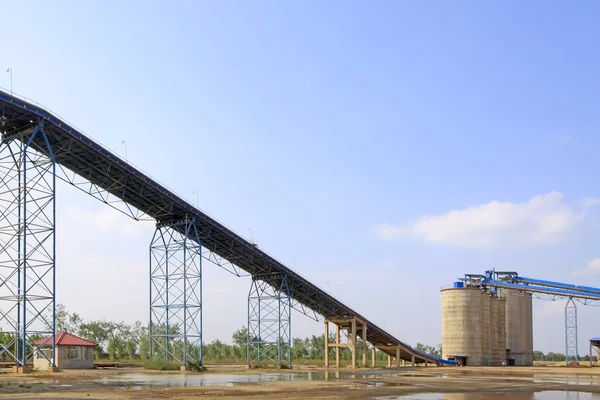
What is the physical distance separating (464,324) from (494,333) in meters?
6.76

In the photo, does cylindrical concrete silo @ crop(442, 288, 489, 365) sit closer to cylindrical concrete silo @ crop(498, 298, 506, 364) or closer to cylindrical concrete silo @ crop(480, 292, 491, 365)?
cylindrical concrete silo @ crop(480, 292, 491, 365)

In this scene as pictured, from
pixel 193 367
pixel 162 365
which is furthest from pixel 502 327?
pixel 162 365

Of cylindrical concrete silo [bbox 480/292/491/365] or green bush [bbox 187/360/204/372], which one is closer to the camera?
green bush [bbox 187/360/204/372]

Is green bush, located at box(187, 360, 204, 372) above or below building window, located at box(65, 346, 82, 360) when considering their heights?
below

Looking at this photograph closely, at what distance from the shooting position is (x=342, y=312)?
68.6m

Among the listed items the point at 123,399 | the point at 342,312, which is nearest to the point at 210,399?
the point at 123,399

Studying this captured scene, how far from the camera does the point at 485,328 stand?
8162 cm

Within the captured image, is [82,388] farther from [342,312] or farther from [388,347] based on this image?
[388,347]

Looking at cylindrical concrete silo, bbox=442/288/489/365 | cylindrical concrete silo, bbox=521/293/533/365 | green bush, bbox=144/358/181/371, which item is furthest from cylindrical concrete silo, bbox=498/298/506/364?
green bush, bbox=144/358/181/371

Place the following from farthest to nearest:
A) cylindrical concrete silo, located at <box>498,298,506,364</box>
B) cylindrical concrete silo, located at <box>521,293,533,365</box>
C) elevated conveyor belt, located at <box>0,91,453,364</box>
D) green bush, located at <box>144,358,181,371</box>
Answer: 1. cylindrical concrete silo, located at <box>521,293,533,365</box>
2. cylindrical concrete silo, located at <box>498,298,506,364</box>
3. green bush, located at <box>144,358,181,371</box>
4. elevated conveyor belt, located at <box>0,91,453,364</box>

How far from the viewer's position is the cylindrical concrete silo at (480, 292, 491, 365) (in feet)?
264

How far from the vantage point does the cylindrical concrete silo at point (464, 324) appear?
261 feet

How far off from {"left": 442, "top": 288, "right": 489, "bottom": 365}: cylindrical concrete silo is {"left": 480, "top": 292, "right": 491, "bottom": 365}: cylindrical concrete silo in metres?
0.69

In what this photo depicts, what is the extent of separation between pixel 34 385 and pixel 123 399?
889cm
